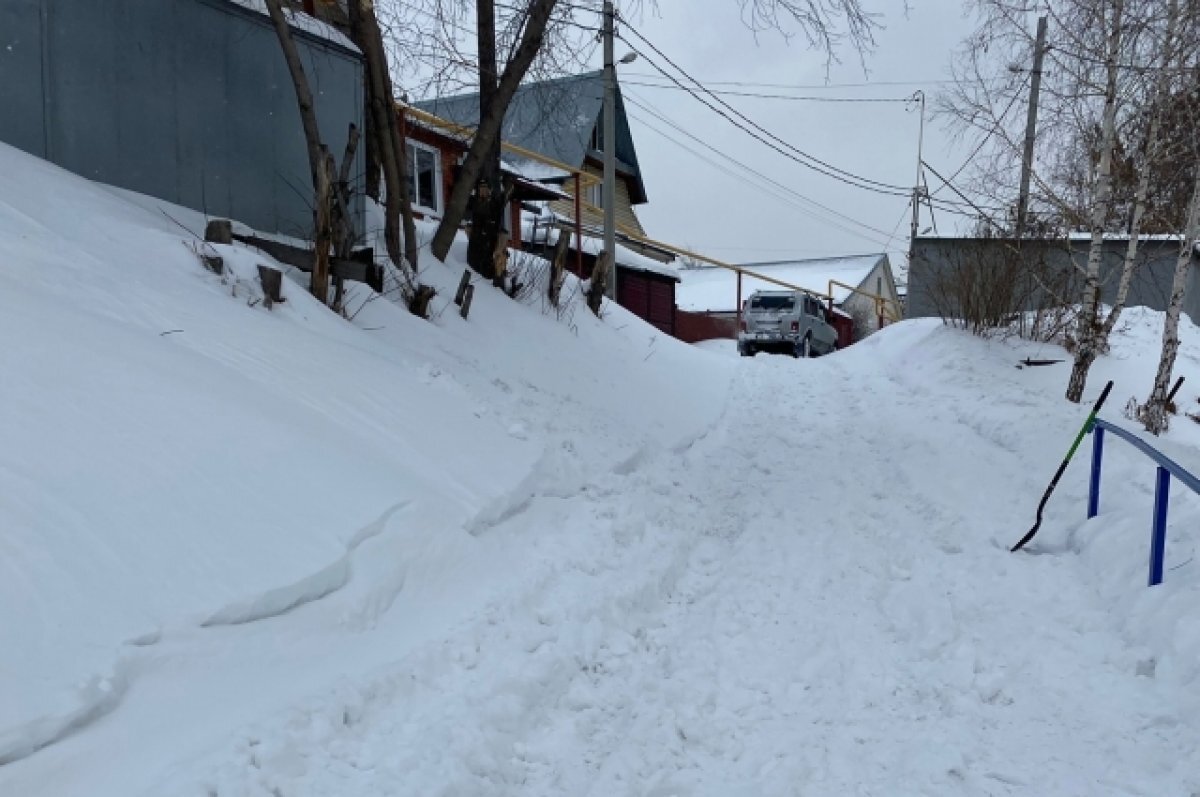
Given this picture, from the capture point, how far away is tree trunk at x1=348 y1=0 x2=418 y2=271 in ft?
28.8

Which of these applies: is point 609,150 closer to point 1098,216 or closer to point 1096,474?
point 1098,216

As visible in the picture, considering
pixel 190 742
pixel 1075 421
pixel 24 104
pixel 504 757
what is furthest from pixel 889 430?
pixel 24 104

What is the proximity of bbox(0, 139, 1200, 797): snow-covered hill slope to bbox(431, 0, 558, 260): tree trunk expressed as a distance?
363cm

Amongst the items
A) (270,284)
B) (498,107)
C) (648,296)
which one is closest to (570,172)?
(648,296)

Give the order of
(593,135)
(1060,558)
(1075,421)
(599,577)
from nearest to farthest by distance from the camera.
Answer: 1. (599,577)
2. (1060,558)
3. (1075,421)
4. (593,135)

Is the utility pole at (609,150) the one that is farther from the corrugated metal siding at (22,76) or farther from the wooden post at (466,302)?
the corrugated metal siding at (22,76)

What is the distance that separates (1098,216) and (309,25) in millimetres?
10243

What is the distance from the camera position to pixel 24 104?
6.34 meters

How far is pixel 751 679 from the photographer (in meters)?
3.47

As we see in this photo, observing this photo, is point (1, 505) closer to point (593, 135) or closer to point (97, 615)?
point (97, 615)

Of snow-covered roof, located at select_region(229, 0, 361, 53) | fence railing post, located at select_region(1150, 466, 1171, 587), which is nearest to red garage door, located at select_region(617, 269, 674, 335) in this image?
snow-covered roof, located at select_region(229, 0, 361, 53)

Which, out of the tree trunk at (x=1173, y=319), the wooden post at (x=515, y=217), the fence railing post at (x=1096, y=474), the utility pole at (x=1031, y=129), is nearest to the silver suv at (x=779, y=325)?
the wooden post at (x=515, y=217)

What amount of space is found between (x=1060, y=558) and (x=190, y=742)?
479cm

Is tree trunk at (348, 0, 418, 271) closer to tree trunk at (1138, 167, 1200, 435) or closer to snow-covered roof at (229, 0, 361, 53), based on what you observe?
snow-covered roof at (229, 0, 361, 53)
